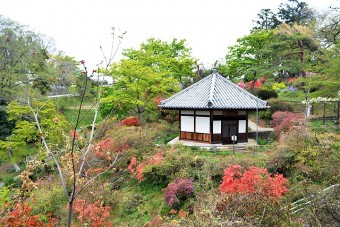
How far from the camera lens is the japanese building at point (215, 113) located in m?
16.6

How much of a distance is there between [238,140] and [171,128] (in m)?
5.76

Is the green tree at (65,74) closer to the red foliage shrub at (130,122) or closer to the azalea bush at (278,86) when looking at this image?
the red foliage shrub at (130,122)

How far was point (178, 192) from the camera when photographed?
11.7 m

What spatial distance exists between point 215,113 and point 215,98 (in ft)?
2.94

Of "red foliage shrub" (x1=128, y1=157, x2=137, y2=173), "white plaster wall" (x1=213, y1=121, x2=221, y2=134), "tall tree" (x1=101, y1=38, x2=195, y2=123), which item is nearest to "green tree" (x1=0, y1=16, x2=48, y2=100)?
"tall tree" (x1=101, y1=38, x2=195, y2=123)

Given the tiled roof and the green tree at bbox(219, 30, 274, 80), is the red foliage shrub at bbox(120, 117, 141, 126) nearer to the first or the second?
the tiled roof

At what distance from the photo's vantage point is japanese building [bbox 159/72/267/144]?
54.5 ft

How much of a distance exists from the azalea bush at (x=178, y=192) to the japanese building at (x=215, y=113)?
5302 mm

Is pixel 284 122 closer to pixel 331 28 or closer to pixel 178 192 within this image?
pixel 178 192

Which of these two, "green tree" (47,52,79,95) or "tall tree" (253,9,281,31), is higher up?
"tall tree" (253,9,281,31)

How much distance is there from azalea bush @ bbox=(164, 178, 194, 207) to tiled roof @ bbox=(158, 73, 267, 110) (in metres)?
5.56

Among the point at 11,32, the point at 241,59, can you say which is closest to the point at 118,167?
the point at 241,59

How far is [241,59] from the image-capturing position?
24.6m

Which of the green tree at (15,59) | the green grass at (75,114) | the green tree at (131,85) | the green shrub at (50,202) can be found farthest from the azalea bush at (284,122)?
the green tree at (15,59)
